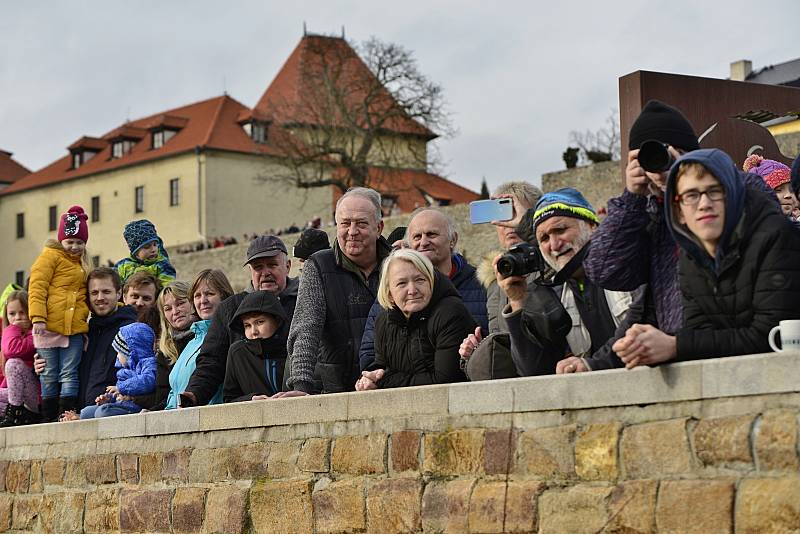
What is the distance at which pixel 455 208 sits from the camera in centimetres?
4038

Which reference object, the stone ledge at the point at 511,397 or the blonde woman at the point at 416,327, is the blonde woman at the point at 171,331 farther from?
the blonde woman at the point at 416,327

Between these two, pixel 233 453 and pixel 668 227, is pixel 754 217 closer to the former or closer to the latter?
pixel 668 227

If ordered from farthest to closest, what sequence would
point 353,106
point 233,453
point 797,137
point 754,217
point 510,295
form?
point 353,106 < point 797,137 < point 233,453 < point 510,295 < point 754,217

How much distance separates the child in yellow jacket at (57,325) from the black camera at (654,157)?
6.10 meters

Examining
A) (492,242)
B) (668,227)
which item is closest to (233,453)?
(668,227)

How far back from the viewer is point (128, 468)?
9.31 meters

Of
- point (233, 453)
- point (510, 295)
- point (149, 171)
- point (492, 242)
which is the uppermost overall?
point (149, 171)

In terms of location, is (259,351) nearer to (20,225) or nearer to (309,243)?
(309,243)

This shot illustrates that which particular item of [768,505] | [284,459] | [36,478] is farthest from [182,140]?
[768,505]

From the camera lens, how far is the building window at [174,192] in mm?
67500

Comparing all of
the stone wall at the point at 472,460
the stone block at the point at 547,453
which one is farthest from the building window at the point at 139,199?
the stone block at the point at 547,453

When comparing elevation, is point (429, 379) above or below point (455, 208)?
below

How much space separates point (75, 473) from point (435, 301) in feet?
12.3

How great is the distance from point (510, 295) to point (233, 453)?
245 cm
